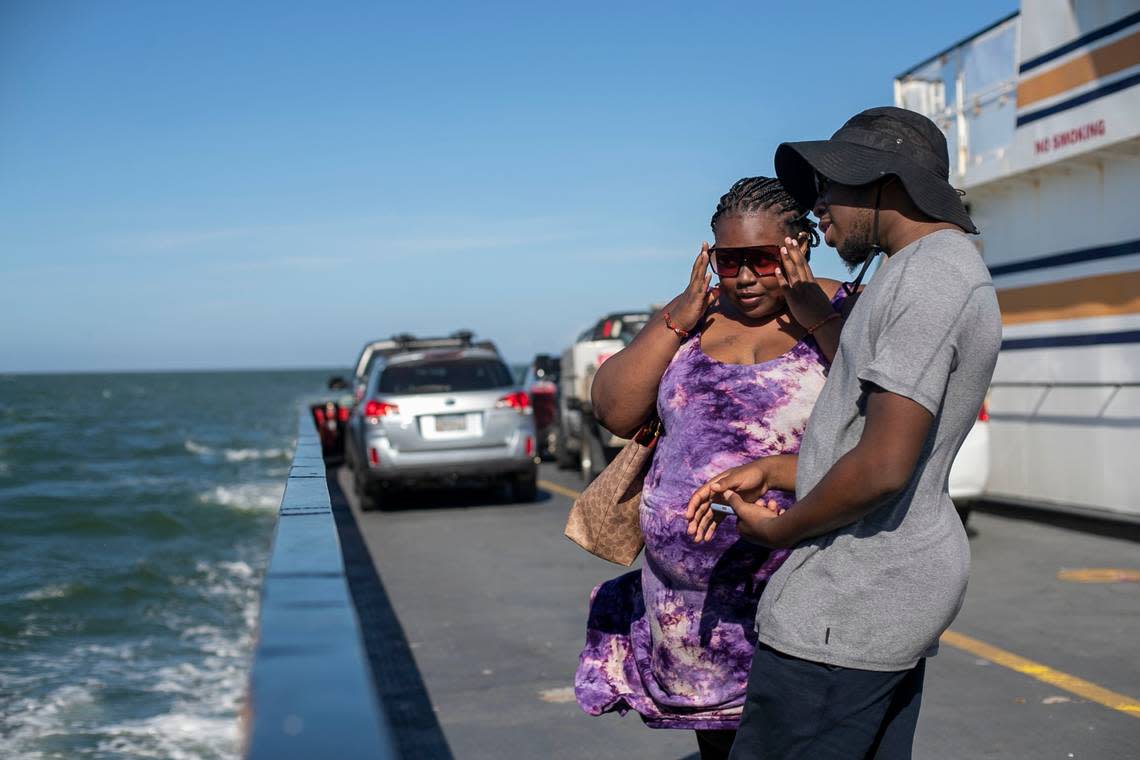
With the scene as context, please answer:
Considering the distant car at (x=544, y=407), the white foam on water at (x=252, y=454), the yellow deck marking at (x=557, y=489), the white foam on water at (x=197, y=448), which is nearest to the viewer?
the yellow deck marking at (x=557, y=489)

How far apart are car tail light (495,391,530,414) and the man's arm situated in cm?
1218

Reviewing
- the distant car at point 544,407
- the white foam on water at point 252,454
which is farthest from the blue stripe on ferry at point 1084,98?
the white foam on water at point 252,454

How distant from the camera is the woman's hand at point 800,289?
113 inches

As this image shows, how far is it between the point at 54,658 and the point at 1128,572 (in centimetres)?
814

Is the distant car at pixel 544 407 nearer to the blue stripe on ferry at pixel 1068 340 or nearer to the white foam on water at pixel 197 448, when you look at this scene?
the blue stripe on ferry at pixel 1068 340

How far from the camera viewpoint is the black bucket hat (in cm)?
244

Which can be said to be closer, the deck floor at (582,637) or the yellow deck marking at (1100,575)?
the deck floor at (582,637)

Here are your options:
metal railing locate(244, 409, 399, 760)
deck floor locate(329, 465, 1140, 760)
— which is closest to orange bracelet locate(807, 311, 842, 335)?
metal railing locate(244, 409, 399, 760)

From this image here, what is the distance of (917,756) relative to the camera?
4.95 m

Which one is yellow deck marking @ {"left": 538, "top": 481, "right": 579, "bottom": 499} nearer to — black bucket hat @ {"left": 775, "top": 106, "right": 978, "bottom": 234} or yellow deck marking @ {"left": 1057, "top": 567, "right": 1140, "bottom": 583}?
yellow deck marking @ {"left": 1057, "top": 567, "right": 1140, "bottom": 583}

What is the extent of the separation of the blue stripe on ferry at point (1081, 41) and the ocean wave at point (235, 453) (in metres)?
25.0

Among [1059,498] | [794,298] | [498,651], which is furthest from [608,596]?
[1059,498]

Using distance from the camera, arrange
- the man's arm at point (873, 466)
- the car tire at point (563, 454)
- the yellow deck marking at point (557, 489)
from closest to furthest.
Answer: the man's arm at point (873, 466), the yellow deck marking at point (557, 489), the car tire at point (563, 454)

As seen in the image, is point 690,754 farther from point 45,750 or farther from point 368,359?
point 368,359
